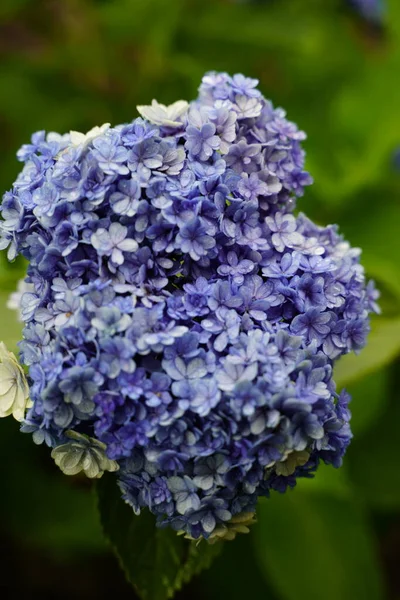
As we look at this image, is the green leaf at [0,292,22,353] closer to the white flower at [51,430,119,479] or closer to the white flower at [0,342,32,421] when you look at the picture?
the white flower at [0,342,32,421]

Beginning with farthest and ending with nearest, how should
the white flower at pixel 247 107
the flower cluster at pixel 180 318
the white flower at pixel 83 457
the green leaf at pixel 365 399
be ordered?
the green leaf at pixel 365 399 → the white flower at pixel 247 107 → the white flower at pixel 83 457 → the flower cluster at pixel 180 318

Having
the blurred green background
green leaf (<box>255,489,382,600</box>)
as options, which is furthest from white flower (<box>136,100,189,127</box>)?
green leaf (<box>255,489,382,600</box>)

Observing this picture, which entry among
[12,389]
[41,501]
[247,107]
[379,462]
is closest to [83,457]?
[12,389]

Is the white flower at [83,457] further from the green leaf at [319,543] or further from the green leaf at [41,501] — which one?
the green leaf at [41,501]

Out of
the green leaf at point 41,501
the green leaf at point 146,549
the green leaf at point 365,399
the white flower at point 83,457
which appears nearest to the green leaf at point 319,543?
the green leaf at point 365,399

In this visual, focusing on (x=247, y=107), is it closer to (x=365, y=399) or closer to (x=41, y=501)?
(x=365, y=399)

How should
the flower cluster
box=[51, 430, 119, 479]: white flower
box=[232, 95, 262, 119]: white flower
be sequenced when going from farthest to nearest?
box=[232, 95, 262, 119]: white flower
box=[51, 430, 119, 479]: white flower
the flower cluster
